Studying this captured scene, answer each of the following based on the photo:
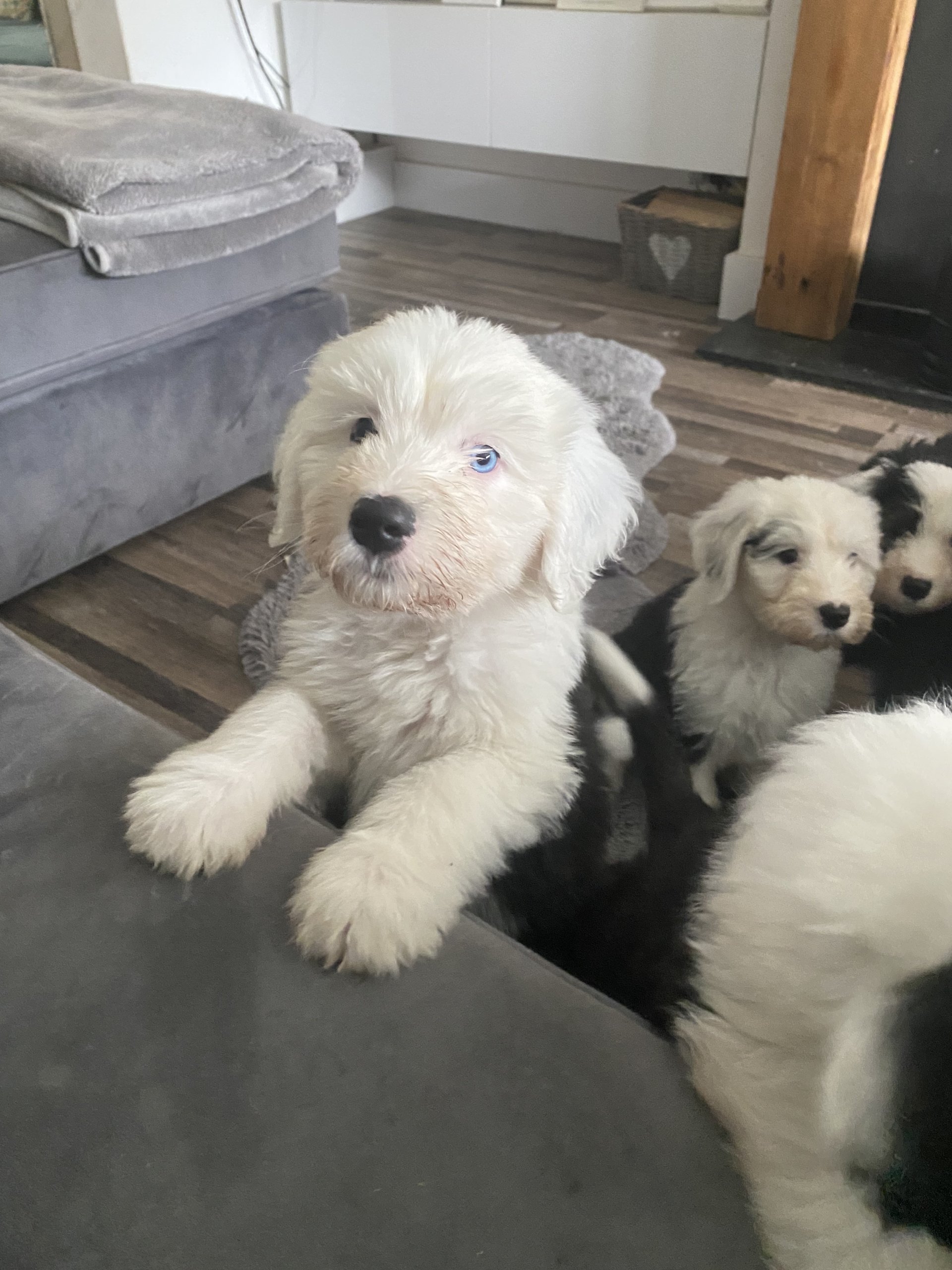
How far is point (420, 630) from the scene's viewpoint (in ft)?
3.84

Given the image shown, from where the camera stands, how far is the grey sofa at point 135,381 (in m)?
1.90

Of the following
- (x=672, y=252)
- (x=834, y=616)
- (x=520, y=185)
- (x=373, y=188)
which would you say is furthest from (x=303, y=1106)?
(x=373, y=188)

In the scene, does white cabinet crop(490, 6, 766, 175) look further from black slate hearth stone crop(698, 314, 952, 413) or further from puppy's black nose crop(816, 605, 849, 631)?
puppy's black nose crop(816, 605, 849, 631)

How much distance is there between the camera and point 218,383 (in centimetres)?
231

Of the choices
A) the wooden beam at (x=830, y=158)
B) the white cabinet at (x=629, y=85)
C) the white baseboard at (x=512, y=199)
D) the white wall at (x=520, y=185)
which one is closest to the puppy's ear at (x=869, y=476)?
the wooden beam at (x=830, y=158)

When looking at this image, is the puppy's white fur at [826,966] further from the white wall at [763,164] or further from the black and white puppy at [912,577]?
the white wall at [763,164]

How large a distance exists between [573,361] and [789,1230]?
113 inches

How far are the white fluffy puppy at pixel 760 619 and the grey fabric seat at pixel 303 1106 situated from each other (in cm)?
88

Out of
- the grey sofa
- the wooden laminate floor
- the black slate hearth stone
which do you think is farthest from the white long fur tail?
the black slate hearth stone

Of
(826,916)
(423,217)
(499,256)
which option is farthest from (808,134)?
(826,916)

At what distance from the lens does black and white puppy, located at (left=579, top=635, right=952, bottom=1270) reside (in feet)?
1.73

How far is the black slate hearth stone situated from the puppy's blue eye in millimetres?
2434

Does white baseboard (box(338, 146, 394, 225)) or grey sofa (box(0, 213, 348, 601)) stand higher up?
grey sofa (box(0, 213, 348, 601))

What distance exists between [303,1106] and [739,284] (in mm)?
3625
